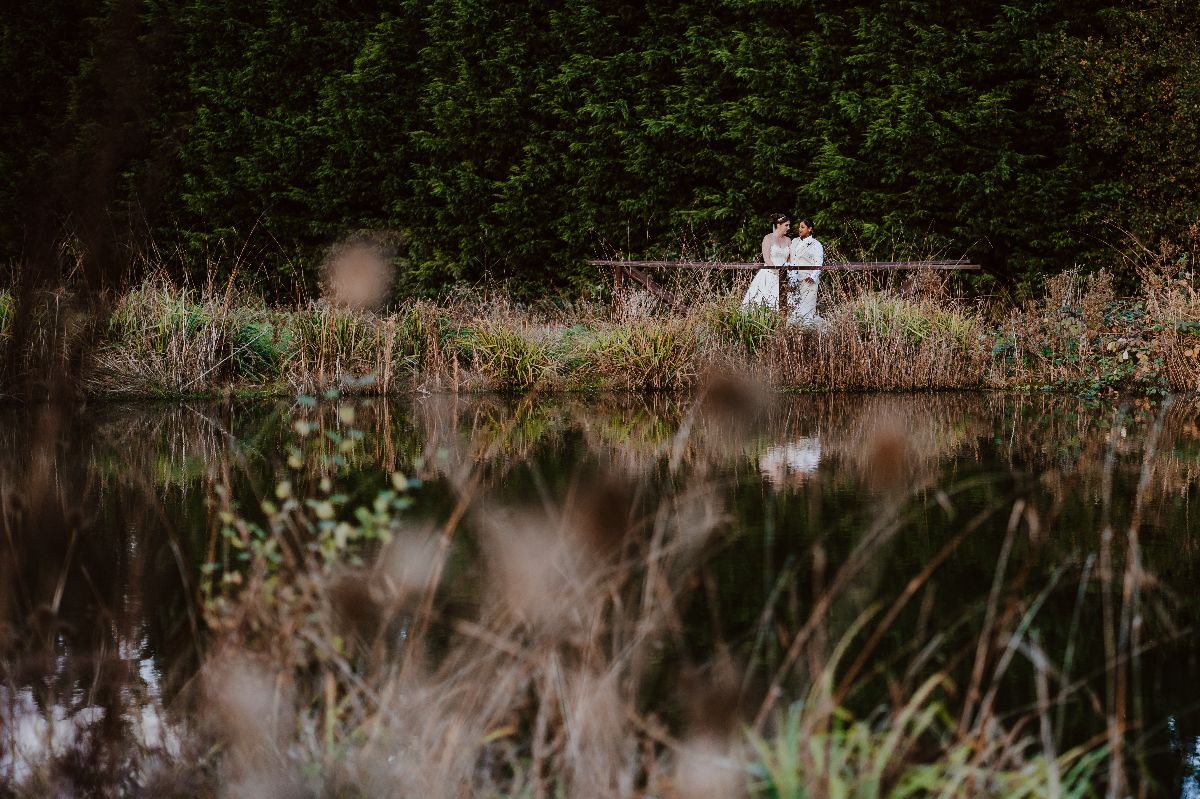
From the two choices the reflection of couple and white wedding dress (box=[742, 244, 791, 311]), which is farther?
white wedding dress (box=[742, 244, 791, 311])

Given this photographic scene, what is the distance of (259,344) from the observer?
455 inches

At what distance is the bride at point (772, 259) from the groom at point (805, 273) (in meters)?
0.12

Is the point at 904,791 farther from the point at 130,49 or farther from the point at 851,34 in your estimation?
the point at 851,34

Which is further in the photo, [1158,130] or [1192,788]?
[1158,130]

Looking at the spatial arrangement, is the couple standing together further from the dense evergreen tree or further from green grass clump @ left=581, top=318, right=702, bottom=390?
green grass clump @ left=581, top=318, right=702, bottom=390

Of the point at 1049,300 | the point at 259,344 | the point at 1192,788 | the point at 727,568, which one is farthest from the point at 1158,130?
the point at 1192,788

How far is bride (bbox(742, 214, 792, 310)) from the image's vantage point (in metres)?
13.3

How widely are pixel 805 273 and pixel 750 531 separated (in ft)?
28.0

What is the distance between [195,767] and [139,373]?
8493 millimetres

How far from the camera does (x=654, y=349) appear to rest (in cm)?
1136

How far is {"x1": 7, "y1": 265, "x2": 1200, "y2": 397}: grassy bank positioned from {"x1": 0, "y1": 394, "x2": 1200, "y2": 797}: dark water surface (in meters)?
0.74

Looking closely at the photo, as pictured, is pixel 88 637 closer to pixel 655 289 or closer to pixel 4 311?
pixel 4 311

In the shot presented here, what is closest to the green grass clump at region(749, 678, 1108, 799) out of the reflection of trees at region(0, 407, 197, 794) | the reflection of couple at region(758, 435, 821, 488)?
the reflection of trees at region(0, 407, 197, 794)

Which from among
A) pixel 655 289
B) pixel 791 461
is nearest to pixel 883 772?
pixel 791 461
